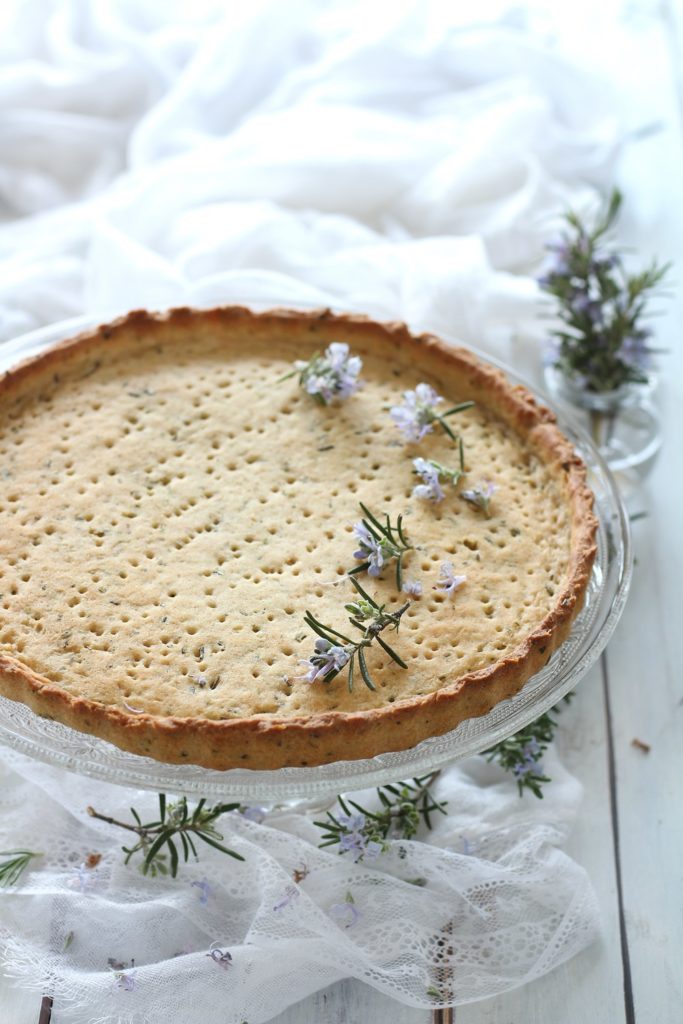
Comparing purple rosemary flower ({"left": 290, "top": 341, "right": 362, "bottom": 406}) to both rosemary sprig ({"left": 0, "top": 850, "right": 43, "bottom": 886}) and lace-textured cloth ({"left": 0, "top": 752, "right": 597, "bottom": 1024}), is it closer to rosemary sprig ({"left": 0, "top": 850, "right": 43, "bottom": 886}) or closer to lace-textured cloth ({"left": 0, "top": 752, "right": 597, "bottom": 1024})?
lace-textured cloth ({"left": 0, "top": 752, "right": 597, "bottom": 1024})

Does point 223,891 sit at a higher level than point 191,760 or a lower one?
lower

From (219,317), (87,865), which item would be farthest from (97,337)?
(87,865)

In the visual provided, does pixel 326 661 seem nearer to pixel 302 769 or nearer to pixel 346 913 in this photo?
pixel 302 769

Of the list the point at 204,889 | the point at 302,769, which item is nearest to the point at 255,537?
the point at 302,769

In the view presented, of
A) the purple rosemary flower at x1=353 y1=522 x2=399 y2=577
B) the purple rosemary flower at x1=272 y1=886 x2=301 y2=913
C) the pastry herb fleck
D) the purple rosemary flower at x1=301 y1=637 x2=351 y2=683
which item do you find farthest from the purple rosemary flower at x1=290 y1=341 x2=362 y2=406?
the purple rosemary flower at x1=272 y1=886 x2=301 y2=913

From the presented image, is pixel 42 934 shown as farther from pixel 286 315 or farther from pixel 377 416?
pixel 286 315

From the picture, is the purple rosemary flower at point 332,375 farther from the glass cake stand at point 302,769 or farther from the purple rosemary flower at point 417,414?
the glass cake stand at point 302,769

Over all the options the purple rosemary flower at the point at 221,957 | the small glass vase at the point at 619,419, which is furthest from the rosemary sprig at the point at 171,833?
the small glass vase at the point at 619,419
